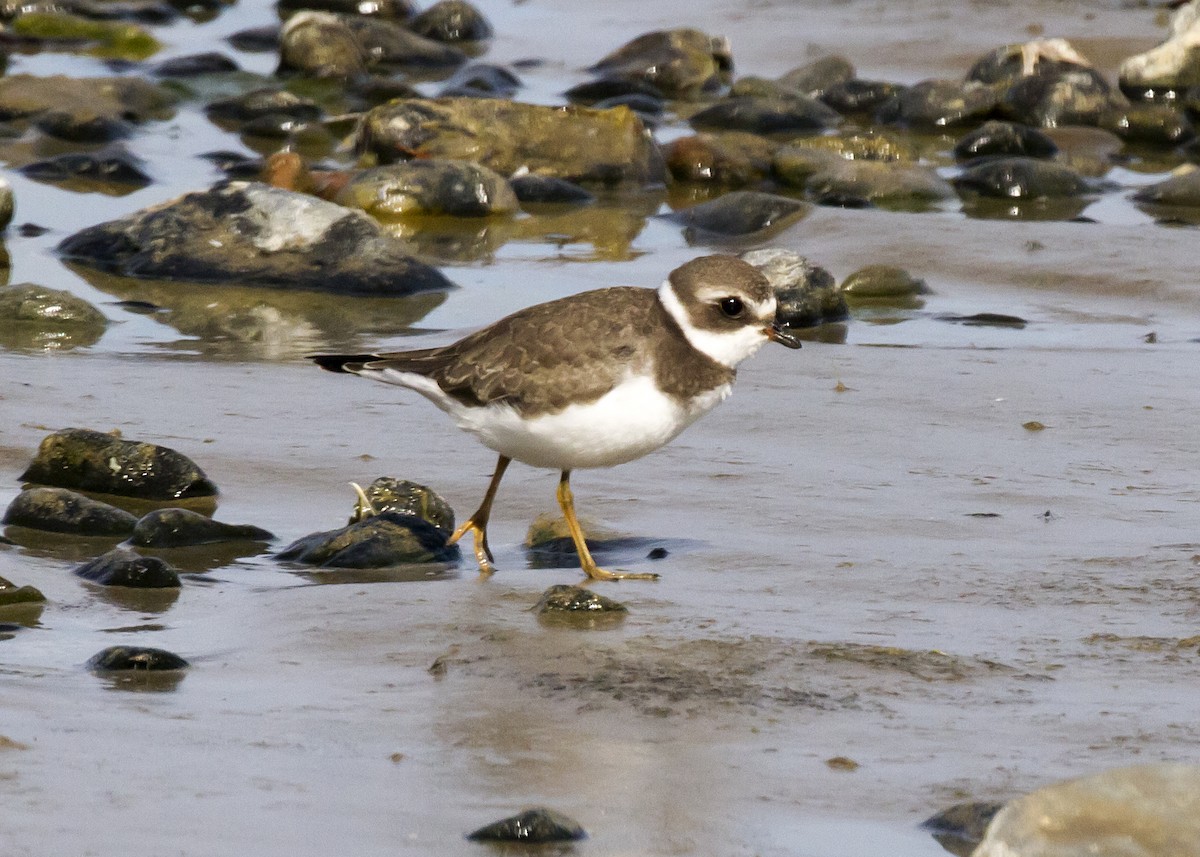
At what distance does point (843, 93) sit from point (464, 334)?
24.5 ft

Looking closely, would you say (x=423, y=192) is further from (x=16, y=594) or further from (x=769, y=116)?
(x=16, y=594)

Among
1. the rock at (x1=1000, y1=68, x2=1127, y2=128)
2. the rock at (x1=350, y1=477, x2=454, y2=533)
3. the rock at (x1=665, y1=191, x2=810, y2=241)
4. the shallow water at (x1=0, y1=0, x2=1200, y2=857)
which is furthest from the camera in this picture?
the rock at (x1=1000, y1=68, x2=1127, y2=128)

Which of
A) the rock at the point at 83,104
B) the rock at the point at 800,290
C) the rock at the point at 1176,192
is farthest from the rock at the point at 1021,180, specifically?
the rock at the point at 83,104

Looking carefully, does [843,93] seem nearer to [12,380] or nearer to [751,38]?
[751,38]

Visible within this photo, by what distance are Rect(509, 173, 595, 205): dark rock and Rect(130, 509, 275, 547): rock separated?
21.3 ft

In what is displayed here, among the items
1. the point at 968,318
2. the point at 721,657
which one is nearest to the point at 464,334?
the point at 968,318

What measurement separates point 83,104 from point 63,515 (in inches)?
379

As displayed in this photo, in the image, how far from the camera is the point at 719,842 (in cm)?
361

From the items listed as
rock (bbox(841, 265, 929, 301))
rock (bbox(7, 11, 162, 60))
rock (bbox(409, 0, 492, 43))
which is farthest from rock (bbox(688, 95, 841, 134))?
rock (bbox(7, 11, 162, 60))

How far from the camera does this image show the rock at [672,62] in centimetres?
1614

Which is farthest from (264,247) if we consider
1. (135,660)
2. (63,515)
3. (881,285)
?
(135,660)

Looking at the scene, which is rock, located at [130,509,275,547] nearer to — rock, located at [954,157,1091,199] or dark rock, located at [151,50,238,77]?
rock, located at [954,157,1091,199]

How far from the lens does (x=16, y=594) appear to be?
17.0 feet

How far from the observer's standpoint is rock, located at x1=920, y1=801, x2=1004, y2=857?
3.62 m
